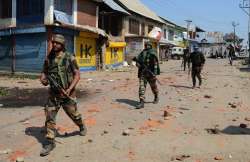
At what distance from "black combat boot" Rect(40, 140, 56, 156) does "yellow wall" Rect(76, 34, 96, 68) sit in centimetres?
1980

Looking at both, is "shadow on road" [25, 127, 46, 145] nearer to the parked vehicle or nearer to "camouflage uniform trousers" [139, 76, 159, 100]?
"camouflage uniform trousers" [139, 76, 159, 100]

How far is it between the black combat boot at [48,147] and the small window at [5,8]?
63.1ft

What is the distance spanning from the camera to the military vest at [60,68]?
7559mm

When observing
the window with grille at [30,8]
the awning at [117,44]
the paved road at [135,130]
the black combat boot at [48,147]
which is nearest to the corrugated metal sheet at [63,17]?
the window with grille at [30,8]

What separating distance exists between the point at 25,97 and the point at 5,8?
12562 mm

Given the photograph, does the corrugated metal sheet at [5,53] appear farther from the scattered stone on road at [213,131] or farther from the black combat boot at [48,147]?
the black combat boot at [48,147]

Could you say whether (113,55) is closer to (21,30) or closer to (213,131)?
(21,30)

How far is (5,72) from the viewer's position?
82.5 ft

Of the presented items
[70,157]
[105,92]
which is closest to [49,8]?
[105,92]

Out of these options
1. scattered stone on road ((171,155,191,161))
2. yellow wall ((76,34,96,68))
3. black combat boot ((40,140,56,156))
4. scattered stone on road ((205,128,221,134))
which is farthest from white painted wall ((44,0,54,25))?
scattered stone on road ((171,155,191,161))

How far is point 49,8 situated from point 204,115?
14.7 meters

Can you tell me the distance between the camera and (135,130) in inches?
359

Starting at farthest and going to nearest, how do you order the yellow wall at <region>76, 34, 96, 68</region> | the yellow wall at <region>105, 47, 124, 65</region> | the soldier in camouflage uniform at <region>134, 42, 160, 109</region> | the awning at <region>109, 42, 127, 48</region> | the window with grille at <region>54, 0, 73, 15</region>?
the awning at <region>109, 42, 127, 48</region>, the yellow wall at <region>105, 47, 124, 65</region>, the yellow wall at <region>76, 34, 96, 68</region>, the window with grille at <region>54, 0, 73, 15</region>, the soldier in camouflage uniform at <region>134, 42, 160, 109</region>

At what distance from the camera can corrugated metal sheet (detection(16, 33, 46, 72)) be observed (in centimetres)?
2405
